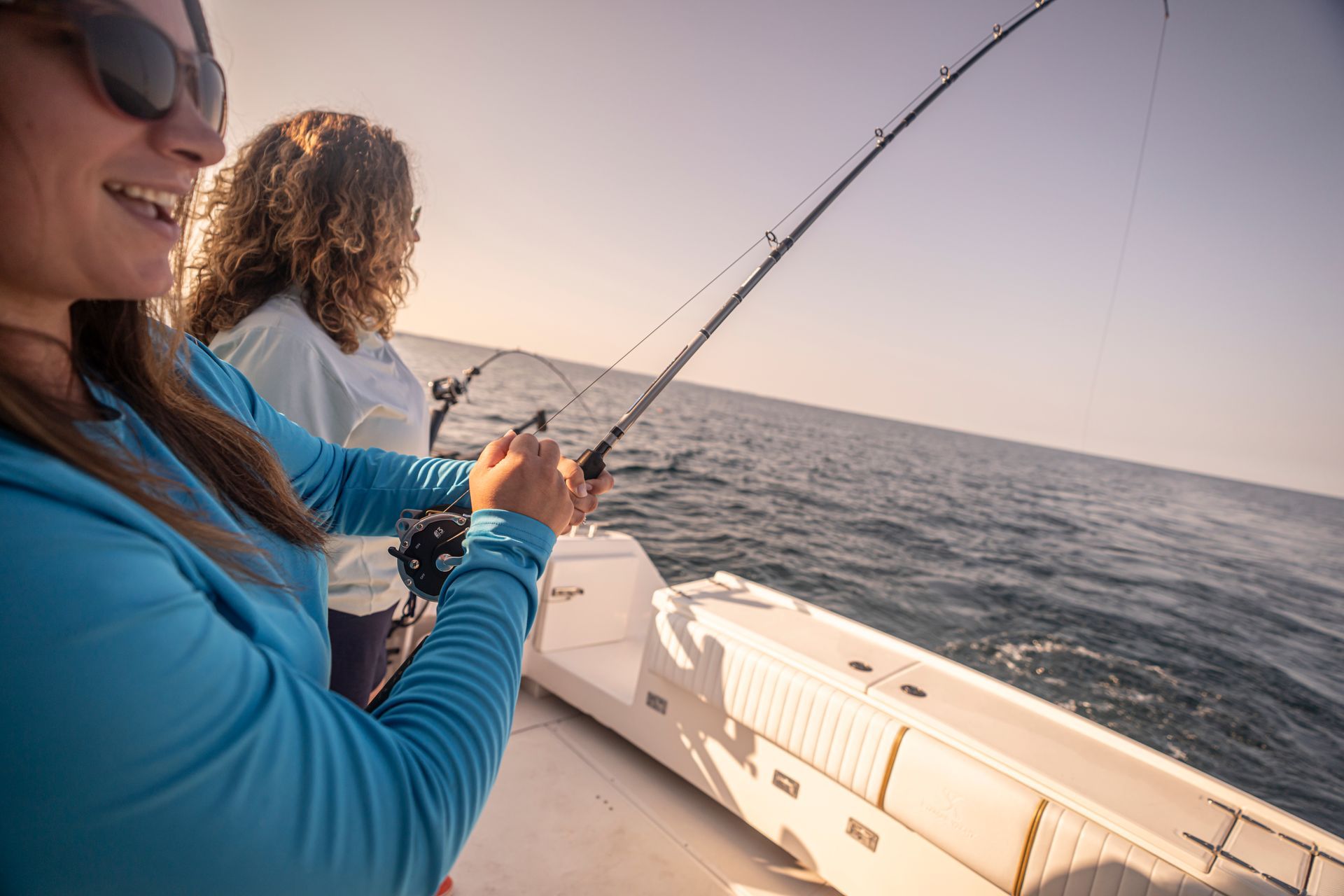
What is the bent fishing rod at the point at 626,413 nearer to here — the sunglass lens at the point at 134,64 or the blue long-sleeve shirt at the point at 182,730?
the blue long-sleeve shirt at the point at 182,730

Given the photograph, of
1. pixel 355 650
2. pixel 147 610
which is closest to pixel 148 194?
pixel 147 610

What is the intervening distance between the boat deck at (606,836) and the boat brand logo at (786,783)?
312mm

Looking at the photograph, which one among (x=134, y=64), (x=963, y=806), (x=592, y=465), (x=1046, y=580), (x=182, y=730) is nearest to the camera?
(x=182, y=730)

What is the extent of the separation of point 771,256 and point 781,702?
1.41 m

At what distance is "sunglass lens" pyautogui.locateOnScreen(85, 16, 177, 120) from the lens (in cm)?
46

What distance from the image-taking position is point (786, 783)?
225cm

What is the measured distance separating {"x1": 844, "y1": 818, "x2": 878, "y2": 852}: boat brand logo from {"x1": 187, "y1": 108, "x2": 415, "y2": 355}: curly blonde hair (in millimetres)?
2009

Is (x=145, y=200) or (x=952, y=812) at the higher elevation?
(x=145, y=200)

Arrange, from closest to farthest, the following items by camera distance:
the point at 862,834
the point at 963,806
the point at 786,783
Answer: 1. the point at 963,806
2. the point at 862,834
3. the point at 786,783

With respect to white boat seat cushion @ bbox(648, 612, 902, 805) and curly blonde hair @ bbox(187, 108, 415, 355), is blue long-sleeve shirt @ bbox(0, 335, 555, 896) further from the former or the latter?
white boat seat cushion @ bbox(648, 612, 902, 805)

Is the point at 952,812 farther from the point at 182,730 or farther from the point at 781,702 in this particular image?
the point at 182,730

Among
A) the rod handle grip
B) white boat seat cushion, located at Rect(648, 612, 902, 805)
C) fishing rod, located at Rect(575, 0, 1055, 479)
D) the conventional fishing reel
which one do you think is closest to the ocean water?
white boat seat cushion, located at Rect(648, 612, 902, 805)

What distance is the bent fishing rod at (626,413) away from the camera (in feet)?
3.10

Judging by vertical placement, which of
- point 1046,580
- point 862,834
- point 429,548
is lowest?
point 1046,580
